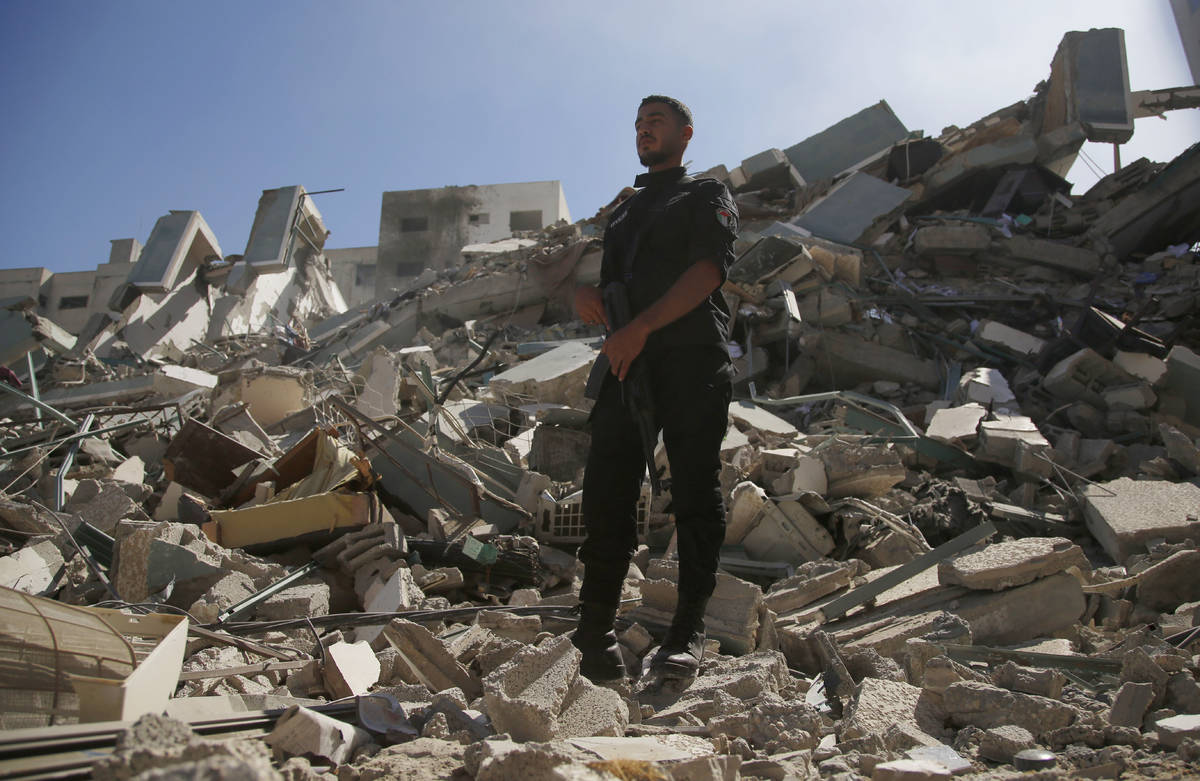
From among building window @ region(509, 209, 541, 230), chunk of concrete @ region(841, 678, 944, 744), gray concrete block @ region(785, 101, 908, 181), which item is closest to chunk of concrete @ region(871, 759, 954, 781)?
chunk of concrete @ region(841, 678, 944, 744)

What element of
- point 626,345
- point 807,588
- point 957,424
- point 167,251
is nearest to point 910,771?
point 626,345

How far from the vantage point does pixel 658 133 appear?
2438mm

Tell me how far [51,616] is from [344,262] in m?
28.1

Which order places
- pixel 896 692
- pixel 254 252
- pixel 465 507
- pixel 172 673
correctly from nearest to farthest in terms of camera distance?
pixel 172 673 < pixel 896 692 < pixel 465 507 < pixel 254 252

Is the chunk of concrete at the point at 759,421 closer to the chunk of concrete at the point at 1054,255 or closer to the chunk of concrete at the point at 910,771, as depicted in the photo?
the chunk of concrete at the point at 910,771

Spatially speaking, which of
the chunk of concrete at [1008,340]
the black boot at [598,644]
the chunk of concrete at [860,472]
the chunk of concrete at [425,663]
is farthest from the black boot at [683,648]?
the chunk of concrete at [1008,340]

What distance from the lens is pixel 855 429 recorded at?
618cm

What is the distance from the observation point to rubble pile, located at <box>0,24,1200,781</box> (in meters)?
1.68

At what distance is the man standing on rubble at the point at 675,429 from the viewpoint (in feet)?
7.25

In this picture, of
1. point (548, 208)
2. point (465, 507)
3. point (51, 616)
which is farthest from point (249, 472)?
point (548, 208)

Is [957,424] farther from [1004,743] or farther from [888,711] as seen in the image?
[1004,743]

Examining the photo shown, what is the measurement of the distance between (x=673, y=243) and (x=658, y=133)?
358mm

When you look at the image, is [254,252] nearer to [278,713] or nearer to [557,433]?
[557,433]

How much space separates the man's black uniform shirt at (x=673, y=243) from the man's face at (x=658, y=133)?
0.18 ft
